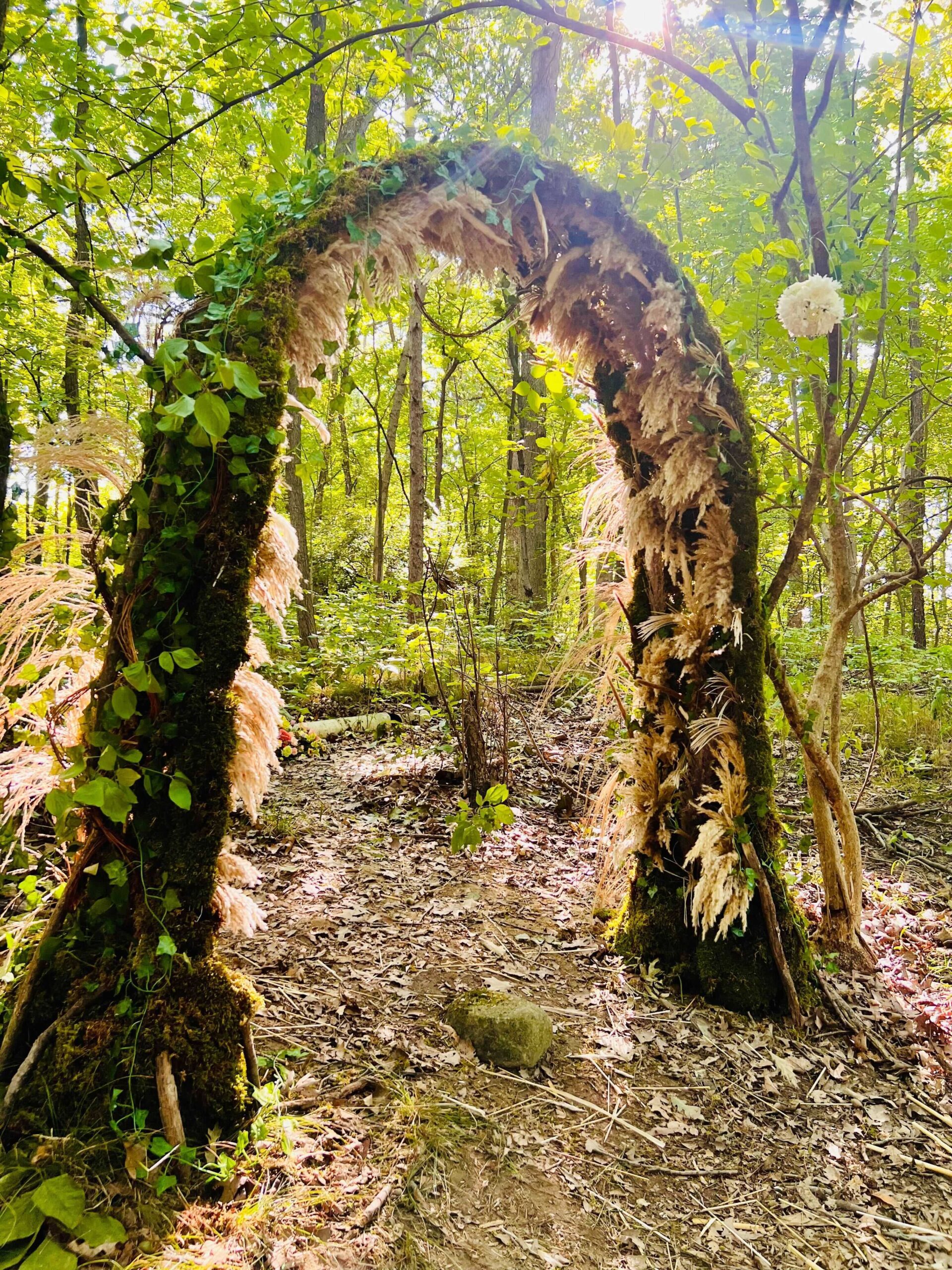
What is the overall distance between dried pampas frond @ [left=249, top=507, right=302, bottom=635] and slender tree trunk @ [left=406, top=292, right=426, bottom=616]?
17.9 ft

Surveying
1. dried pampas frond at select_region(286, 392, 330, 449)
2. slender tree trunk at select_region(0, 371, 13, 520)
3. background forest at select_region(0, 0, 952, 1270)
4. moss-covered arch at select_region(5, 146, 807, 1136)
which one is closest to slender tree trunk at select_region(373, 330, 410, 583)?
background forest at select_region(0, 0, 952, 1270)

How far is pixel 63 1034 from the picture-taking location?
1661 mm

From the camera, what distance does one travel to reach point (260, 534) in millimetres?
1988

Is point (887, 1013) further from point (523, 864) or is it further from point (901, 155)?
point (901, 155)

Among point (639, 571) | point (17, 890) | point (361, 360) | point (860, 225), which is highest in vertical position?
point (361, 360)

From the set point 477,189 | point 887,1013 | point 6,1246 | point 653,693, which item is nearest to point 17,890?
point 6,1246

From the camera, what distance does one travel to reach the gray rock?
7.66ft

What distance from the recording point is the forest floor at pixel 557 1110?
1704 mm

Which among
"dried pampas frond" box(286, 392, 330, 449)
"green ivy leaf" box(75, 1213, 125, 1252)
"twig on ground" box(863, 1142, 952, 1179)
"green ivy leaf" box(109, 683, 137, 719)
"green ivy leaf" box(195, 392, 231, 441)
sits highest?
"dried pampas frond" box(286, 392, 330, 449)

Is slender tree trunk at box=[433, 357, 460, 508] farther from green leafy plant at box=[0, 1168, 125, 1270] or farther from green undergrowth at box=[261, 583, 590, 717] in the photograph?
green leafy plant at box=[0, 1168, 125, 1270]

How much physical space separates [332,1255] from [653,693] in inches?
86.1

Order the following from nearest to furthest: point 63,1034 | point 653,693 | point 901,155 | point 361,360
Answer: point 63,1034 → point 901,155 → point 653,693 → point 361,360

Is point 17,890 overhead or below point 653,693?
below

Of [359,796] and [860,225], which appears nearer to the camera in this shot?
[860,225]
